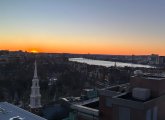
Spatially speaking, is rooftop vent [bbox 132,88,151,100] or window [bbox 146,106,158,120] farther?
rooftop vent [bbox 132,88,151,100]

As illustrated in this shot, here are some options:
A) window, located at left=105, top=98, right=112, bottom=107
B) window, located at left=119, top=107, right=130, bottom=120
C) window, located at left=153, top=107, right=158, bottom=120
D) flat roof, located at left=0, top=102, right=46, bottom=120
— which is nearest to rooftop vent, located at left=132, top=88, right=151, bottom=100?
window, located at left=153, top=107, right=158, bottom=120

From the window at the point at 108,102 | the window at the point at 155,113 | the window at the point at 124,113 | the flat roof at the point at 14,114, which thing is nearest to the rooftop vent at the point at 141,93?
the window at the point at 155,113

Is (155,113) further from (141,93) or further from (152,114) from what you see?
(141,93)

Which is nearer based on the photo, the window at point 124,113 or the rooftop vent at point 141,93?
the window at point 124,113

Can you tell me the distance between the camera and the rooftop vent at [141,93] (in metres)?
13.6

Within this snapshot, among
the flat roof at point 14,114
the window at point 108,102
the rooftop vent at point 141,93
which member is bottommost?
the flat roof at point 14,114

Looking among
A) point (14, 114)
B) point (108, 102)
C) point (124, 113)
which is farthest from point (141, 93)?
point (14, 114)

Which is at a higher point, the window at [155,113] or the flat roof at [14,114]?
the window at [155,113]

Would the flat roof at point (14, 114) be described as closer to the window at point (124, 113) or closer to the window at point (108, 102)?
the window at point (108, 102)

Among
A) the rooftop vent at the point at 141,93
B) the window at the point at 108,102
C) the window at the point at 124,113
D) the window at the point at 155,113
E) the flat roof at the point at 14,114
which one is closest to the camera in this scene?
the window at the point at 124,113

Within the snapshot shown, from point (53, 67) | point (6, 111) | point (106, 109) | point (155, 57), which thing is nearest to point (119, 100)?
point (106, 109)

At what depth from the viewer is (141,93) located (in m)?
13.6

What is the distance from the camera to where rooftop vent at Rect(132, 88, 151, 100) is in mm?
13555

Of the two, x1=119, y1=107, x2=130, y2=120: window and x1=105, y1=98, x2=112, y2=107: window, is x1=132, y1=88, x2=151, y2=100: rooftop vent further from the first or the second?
x1=105, y1=98, x2=112, y2=107: window
